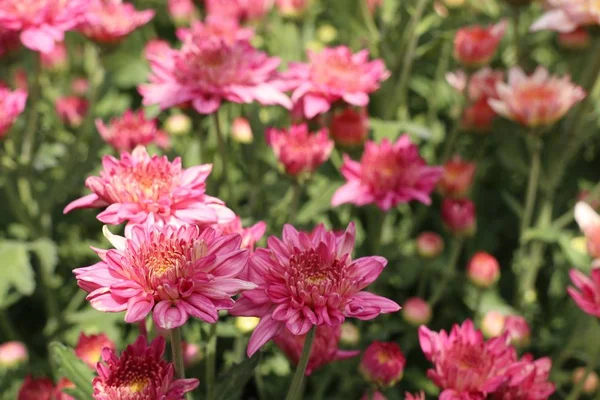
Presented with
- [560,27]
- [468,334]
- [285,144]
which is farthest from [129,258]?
[560,27]

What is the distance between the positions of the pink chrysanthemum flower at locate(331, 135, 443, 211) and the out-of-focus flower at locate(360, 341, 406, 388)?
0.39m

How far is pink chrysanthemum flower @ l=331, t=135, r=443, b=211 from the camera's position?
154 cm

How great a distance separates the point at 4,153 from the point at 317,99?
728 millimetres

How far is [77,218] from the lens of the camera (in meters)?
2.02

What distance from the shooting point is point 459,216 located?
1.72 meters

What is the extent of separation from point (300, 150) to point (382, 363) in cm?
51

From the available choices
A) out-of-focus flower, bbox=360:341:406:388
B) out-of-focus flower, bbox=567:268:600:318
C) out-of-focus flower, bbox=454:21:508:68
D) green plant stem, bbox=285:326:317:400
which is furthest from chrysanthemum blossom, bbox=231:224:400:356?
out-of-focus flower, bbox=454:21:508:68

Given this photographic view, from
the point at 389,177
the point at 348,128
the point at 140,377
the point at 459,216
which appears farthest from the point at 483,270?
the point at 140,377

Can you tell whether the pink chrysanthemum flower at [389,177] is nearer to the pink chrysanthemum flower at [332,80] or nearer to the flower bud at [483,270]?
the pink chrysanthemum flower at [332,80]

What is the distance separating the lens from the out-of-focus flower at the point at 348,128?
167 centimetres

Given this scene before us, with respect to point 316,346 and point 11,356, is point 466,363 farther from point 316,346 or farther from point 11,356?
point 11,356

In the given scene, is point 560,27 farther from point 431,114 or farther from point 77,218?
point 77,218

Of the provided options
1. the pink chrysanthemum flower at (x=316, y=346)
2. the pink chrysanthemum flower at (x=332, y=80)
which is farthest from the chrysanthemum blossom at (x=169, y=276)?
the pink chrysanthemum flower at (x=332, y=80)

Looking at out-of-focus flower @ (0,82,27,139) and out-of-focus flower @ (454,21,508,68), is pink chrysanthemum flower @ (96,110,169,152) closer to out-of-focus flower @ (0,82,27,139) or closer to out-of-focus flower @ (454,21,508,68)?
out-of-focus flower @ (0,82,27,139)
